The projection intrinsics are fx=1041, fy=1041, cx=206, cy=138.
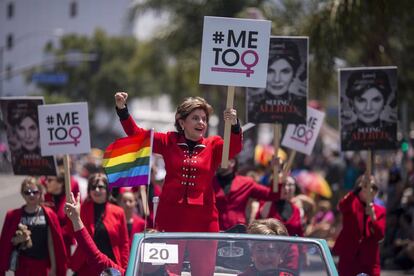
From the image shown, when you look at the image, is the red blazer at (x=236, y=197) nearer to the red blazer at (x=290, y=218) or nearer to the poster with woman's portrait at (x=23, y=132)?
the red blazer at (x=290, y=218)

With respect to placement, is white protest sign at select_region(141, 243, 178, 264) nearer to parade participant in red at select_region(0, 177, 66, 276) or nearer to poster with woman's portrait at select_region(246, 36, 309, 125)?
parade participant in red at select_region(0, 177, 66, 276)

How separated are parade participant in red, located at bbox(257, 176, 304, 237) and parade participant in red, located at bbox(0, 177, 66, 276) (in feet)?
7.30

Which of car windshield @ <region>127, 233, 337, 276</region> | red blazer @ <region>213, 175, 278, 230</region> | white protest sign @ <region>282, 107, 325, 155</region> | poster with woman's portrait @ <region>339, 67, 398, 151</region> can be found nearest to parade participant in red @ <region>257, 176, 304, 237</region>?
red blazer @ <region>213, 175, 278, 230</region>

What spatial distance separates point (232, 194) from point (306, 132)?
1844mm

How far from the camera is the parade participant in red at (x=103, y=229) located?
8820 mm

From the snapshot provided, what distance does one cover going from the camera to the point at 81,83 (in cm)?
6856

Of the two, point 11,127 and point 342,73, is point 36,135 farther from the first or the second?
point 342,73

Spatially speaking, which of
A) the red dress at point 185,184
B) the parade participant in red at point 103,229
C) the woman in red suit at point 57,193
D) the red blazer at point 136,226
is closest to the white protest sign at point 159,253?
the red dress at point 185,184

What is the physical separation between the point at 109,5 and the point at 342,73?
6878 cm

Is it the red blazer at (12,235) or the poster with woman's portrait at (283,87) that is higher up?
the poster with woman's portrait at (283,87)

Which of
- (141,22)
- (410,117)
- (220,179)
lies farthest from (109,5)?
(220,179)

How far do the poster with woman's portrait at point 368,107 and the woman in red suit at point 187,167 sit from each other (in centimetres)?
365

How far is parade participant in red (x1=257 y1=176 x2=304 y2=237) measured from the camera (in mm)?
10422

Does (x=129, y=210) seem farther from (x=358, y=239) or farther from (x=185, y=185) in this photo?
(x=185, y=185)
